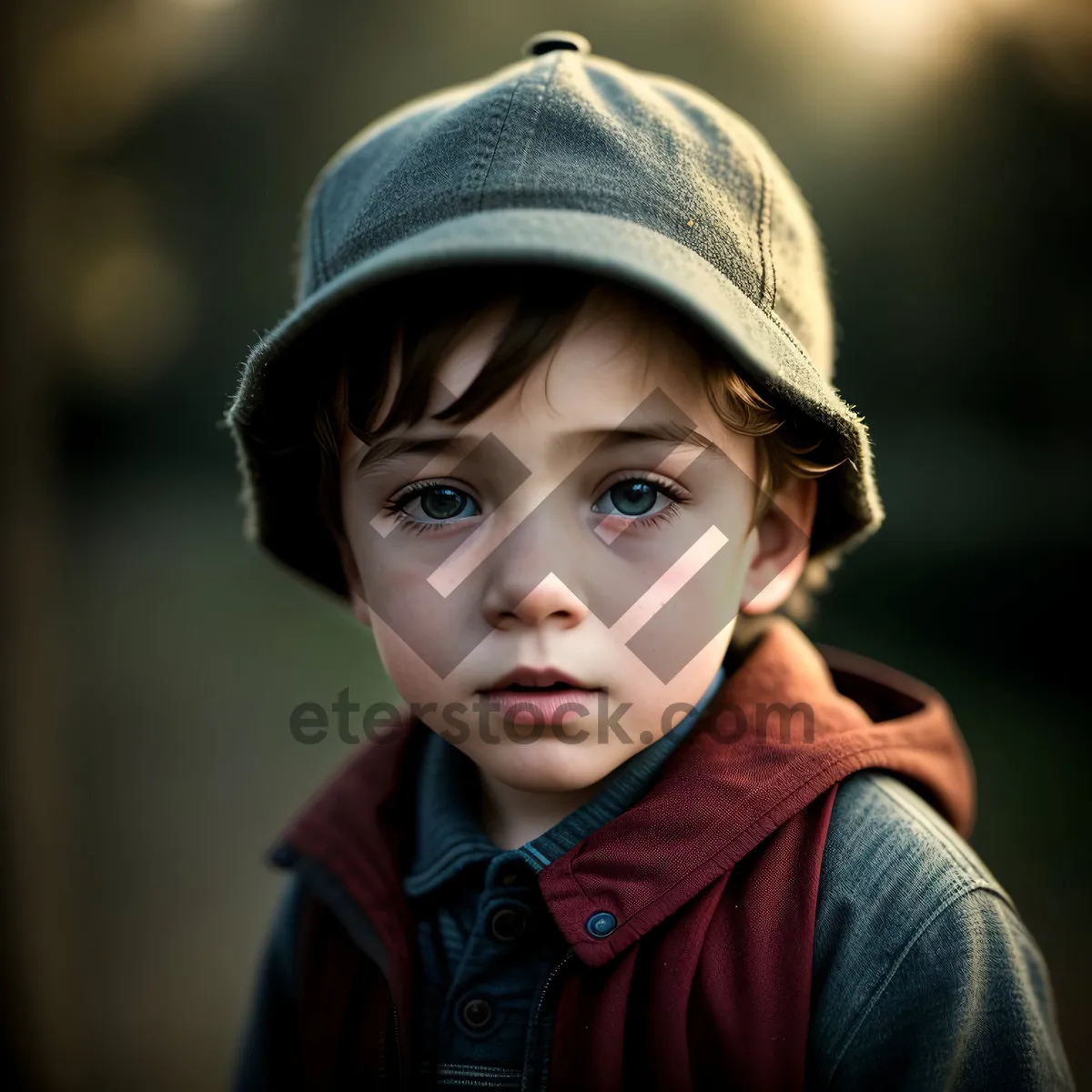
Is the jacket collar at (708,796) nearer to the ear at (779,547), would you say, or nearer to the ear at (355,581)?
the ear at (779,547)

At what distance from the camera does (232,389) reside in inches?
97.4

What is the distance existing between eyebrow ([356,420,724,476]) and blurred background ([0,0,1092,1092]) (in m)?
1.20

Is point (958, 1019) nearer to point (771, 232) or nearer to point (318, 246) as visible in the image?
point (771, 232)

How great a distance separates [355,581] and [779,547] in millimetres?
556

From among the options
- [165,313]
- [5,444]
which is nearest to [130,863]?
[5,444]

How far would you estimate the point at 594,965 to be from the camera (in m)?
1.06

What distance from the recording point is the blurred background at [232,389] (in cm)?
207

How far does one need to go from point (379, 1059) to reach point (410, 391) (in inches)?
31.8

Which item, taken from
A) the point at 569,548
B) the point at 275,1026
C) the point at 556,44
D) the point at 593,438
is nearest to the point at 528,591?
the point at 569,548

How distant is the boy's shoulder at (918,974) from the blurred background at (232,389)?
135 centimetres

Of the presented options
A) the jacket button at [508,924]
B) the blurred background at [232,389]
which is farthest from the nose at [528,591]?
the blurred background at [232,389]

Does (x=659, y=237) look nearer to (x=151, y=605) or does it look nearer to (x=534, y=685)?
(x=534, y=685)

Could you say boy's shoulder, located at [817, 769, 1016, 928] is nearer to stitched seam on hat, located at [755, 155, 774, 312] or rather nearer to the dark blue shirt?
the dark blue shirt

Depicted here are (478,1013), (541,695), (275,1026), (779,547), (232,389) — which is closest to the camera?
(541,695)
